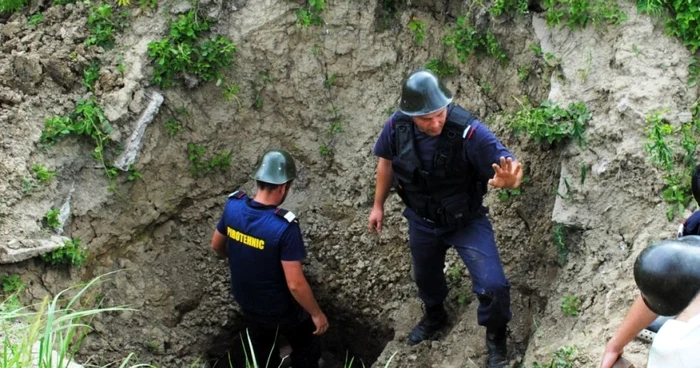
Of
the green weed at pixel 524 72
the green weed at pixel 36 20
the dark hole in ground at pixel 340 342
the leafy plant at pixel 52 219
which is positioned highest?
the green weed at pixel 36 20

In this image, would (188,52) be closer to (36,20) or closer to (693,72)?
(36,20)

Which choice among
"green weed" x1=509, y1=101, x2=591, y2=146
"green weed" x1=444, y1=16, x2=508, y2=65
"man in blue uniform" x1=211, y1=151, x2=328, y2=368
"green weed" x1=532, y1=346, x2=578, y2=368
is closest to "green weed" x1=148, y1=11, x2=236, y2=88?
"man in blue uniform" x1=211, y1=151, x2=328, y2=368

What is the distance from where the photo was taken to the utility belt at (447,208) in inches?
172

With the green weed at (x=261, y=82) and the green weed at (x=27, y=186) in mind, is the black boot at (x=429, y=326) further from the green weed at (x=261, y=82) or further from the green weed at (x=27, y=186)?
the green weed at (x=27, y=186)

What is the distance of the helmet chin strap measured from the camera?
2.57m

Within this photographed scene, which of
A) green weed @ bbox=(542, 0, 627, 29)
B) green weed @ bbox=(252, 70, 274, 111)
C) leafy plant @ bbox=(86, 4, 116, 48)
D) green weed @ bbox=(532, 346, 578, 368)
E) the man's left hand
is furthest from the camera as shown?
green weed @ bbox=(252, 70, 274, 111)

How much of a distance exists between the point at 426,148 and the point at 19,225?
8.50 feet

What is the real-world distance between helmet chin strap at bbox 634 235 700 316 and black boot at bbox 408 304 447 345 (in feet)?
7.93

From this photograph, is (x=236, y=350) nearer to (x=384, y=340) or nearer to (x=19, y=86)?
(x=384, y=340)

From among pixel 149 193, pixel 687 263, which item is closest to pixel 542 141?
pixel 687 263

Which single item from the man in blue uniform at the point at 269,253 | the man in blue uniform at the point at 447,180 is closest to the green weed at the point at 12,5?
the man in blue uniform at the point at 269,253

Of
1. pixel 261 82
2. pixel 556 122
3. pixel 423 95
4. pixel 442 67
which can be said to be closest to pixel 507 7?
pixel 442 67

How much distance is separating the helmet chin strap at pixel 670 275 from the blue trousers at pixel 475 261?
1544 millimetres

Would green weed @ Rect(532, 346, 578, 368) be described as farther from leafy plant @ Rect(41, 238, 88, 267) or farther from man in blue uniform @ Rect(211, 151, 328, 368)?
leafy plant @ Rect(41, 238, 88, 267)
